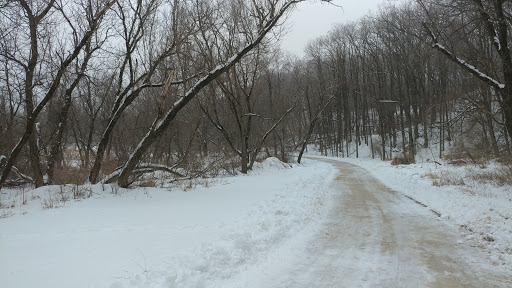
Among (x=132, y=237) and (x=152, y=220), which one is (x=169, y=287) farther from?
(x=152, y=220)

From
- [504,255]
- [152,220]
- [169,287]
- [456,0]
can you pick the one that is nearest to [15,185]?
[152,220]

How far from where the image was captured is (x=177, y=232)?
5.78 m

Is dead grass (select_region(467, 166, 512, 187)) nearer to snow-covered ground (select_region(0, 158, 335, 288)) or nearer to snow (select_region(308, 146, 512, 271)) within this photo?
snow (select_region(308, 146, 512, 271))

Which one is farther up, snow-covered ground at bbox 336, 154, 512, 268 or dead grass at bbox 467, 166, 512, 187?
dead grass at bbox 467, 166, 512, 187

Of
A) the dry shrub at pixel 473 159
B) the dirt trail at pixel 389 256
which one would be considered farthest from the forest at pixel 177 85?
the dirt trail at pixel 389 256

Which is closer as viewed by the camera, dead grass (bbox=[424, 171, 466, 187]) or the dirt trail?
the dirt trail

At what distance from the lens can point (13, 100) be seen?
19266mm

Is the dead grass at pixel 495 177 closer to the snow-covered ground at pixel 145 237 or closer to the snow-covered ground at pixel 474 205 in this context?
the snow-covered ground at pixel 474 205

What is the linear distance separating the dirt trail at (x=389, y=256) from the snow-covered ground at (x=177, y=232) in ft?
1.07

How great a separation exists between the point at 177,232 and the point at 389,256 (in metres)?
3.81

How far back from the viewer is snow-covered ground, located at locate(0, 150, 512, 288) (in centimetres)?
395

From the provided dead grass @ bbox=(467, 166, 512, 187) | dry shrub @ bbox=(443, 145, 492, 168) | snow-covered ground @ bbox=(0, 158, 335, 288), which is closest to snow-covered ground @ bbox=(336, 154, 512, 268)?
dead grass @ bbox=(467, 166, 512, 187)

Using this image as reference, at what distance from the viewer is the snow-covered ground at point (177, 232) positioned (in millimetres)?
3951

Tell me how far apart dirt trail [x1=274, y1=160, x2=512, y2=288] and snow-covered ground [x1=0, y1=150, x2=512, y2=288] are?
327mm
